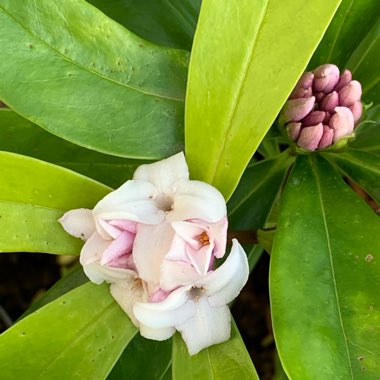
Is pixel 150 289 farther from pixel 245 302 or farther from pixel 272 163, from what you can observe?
pixel 245 302

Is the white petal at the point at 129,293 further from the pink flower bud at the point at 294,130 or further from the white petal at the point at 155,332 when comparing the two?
the pink flower bud at the point at 294,130

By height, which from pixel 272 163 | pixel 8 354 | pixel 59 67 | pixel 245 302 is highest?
pixel 59 67

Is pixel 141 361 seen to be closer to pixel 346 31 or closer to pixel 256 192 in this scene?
pixel 256 192

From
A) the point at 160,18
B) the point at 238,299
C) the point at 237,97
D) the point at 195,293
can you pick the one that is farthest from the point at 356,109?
the point at 238,299

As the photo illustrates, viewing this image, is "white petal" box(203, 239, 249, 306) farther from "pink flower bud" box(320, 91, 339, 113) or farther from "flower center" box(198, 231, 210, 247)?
"pink flower bud" box(320, 91, 339, 113)

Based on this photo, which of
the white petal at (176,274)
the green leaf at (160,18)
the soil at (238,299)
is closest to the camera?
the white petal at (176,274)

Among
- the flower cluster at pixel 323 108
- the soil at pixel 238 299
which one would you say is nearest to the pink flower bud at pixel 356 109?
the flower cluster at pixel 323 108

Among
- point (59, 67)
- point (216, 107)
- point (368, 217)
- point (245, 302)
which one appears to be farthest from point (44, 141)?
point (245, 302)
